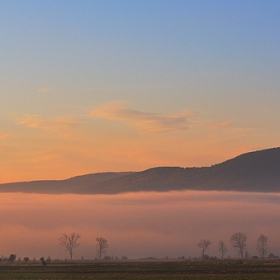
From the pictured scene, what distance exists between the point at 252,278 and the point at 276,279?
3.73 metres

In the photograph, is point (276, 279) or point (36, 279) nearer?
point (276, 279)

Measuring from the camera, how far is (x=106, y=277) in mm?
86750

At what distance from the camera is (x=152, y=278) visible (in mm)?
83625

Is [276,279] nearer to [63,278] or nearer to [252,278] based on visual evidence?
[252,278]

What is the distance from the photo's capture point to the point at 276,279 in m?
77.7

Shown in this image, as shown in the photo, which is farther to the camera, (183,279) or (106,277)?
(106,277)

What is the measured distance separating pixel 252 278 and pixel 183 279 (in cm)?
841

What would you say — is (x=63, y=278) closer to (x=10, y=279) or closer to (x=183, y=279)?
(x=10, y=279)

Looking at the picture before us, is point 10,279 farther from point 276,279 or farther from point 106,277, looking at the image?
point 276,279

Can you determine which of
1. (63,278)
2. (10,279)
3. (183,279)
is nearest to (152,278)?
(183,279)

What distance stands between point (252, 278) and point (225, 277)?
363 centimetres

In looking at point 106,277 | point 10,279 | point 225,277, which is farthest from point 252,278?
point 10,279

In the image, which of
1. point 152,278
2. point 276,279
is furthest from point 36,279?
point 276,279

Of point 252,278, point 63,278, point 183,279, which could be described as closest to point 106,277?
point 63,278
